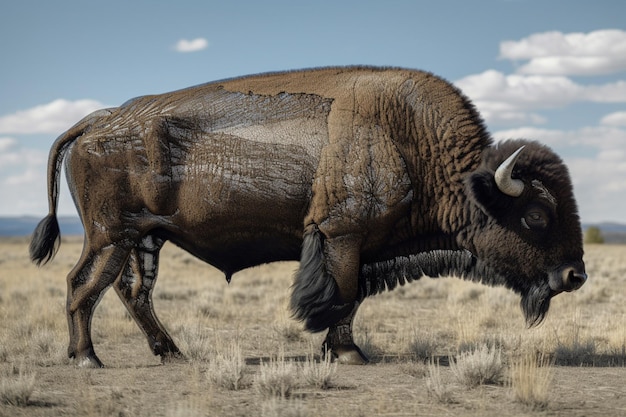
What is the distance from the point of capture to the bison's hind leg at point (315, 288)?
8.27 metres

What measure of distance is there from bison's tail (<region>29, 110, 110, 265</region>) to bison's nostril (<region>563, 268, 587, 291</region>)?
17.0 feet

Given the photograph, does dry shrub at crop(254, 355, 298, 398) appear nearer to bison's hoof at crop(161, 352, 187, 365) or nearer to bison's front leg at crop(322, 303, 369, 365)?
bison's front leg at crop(322, 303, 369, 365)

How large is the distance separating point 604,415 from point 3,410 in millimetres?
4487

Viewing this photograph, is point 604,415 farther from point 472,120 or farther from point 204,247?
point 204,247

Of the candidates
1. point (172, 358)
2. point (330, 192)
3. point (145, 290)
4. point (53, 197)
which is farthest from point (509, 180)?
point (53, 197)

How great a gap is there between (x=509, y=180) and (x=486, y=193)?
264mm

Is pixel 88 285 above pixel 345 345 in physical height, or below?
above

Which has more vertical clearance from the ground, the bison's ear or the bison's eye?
the bison's ear

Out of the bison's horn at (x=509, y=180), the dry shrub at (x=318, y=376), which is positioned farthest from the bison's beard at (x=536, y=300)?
the dry shrub at (x=318, y=376)

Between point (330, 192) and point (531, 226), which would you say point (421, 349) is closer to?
point (531, 226)

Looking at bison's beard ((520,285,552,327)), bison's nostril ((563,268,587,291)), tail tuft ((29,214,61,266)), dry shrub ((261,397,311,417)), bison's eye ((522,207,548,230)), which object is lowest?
dry shrub ((261,397,311,417))

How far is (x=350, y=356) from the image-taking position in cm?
866

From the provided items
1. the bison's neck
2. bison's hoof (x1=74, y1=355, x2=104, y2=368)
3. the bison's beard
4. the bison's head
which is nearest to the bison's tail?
bison's hoof (x1=74, y1=355, x2=104, y2=368)

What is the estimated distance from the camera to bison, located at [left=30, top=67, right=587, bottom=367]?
831 centimetres
